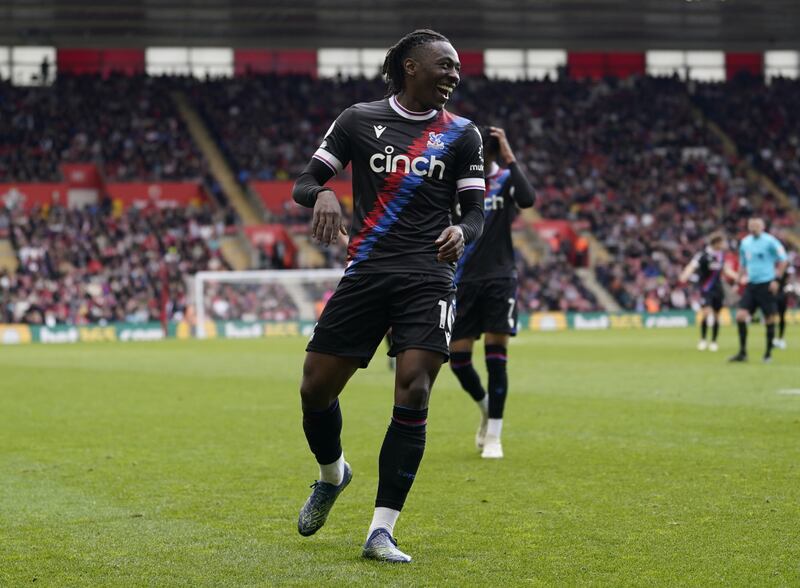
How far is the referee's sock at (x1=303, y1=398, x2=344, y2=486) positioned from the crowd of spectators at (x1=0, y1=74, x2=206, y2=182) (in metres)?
42.5

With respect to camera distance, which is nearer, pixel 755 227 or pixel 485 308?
pixel 485 308

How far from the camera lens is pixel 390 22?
5066 centimetres

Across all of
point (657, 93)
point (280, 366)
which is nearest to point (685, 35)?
point (657, 93)

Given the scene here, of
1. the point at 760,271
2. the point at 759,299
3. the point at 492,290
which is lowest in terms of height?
the point at 759,299

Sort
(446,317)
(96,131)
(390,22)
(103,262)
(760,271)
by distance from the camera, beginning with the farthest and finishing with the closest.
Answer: (390,22) < (96,131) < (103,262) < (760,271) < (446,317)

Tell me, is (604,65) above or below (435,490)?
above

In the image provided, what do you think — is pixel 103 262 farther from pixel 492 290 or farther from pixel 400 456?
pixel 400 456

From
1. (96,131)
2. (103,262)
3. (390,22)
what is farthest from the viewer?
(390,22)

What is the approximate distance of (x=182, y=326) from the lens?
39219 mm

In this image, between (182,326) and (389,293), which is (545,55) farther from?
(389,293)

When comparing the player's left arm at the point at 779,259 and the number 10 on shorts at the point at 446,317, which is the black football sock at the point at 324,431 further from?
the player's left arm at the point at 779,259

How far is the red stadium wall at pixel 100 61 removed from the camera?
178 feet

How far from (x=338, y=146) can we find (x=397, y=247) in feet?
1.86

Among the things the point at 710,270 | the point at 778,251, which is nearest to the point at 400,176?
the point at 778,251
